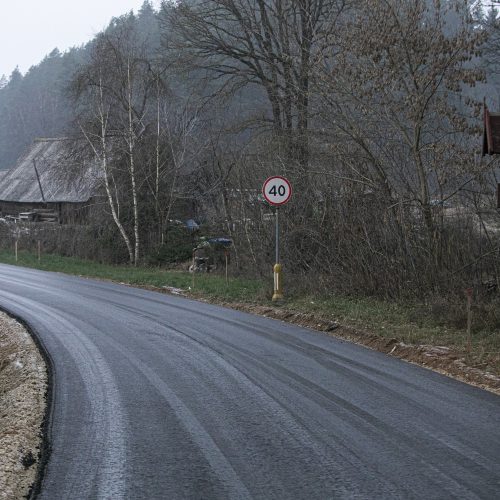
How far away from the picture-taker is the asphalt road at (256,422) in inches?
210

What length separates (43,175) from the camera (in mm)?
50219

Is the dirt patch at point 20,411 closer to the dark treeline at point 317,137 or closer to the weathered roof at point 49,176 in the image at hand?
the dark treeline at point 317,137

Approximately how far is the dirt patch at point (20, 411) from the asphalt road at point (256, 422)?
0.19 metres

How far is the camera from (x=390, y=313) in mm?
14602

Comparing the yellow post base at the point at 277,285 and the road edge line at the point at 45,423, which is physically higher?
the yellow post base at the point at 277,285

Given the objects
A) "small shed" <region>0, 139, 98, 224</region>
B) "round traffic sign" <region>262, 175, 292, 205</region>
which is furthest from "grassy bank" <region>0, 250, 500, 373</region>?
"small shed" <region>0, 139, 98, 224</region>

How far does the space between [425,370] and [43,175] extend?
4431cm

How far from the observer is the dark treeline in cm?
1520

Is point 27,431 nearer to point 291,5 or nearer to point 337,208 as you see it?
point 337,208

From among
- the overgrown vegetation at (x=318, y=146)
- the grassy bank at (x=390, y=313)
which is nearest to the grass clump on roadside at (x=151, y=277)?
the grassy bank at (x=390, y=313)

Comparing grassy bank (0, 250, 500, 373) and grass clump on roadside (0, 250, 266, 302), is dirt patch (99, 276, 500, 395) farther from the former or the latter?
grass clump on roadside (0, 250, 266, 302)

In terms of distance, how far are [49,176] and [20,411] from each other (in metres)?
41.0

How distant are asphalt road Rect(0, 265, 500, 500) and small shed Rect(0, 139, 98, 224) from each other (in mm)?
24051

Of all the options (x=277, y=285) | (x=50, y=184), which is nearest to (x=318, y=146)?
(x=277, y=285)
